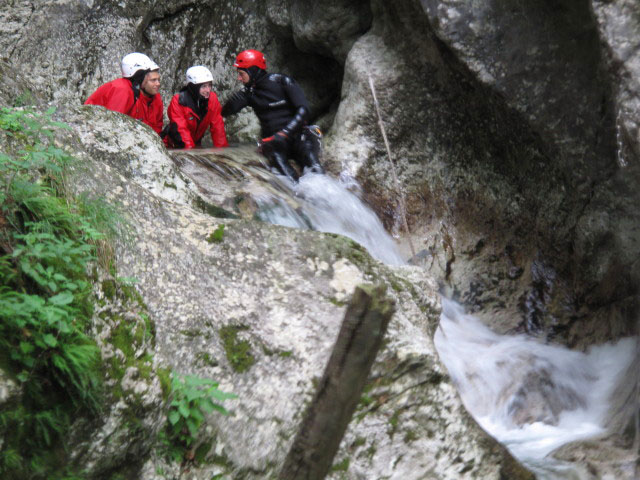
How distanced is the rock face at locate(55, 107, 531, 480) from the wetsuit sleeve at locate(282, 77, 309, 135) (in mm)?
3990

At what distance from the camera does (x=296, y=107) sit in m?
8.80

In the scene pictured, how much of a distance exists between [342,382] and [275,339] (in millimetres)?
2378

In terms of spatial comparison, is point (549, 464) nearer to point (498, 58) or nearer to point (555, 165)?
point (555, 165)

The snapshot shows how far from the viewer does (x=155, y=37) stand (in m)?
10.9

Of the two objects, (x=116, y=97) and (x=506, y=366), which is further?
(x=116, y=97)

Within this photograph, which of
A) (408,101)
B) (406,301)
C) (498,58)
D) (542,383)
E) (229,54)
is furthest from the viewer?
(229,54)

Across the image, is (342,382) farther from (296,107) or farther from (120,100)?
(296,107)

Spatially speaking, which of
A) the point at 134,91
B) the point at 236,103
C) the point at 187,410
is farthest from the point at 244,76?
the point at 187,410

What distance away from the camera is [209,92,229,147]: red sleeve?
29.4ft

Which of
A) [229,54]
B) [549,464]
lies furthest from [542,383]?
[229,54]

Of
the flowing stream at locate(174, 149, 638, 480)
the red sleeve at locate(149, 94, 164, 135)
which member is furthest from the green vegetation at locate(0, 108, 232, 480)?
the red sleeve at locate(149, 94, 164, 135)

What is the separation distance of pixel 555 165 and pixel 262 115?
11.3ft

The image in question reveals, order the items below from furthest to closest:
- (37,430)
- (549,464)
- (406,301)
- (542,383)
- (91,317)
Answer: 1. (542,383)
2. (549,464)
3. (406,301)
4. (91,317)
5. (37,430)

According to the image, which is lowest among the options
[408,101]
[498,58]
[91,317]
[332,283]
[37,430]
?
[37,430]
